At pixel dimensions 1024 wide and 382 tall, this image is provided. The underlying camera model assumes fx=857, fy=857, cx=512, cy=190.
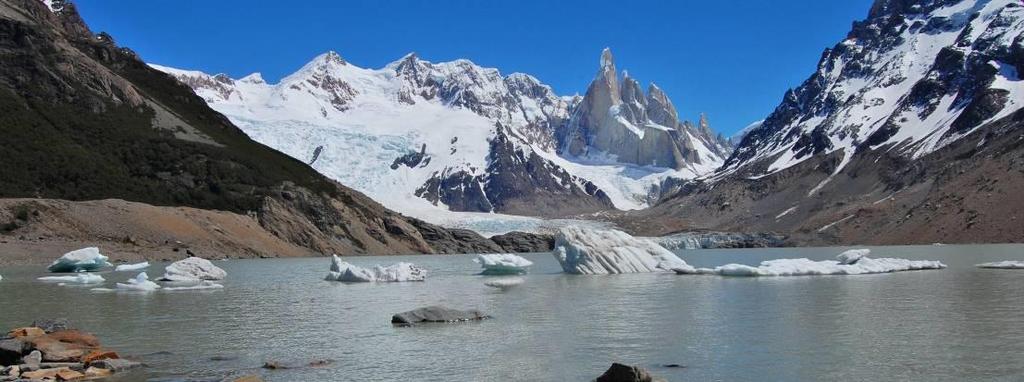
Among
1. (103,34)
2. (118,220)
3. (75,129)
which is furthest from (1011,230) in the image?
(103,34)

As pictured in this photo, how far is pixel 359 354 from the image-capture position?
21.1m

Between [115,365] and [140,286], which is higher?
[140,286]

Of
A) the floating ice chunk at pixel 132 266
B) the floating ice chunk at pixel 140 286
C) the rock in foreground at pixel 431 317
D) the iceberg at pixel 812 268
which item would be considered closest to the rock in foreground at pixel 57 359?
the rock in foreground at pixel 431 317

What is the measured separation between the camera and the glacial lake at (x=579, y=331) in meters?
18.5

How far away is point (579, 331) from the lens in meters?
25.1

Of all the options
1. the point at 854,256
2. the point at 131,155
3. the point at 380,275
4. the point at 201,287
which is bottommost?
the point at 201,287

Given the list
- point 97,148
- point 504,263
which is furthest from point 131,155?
point 504,263

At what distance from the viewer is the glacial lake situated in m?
18.5

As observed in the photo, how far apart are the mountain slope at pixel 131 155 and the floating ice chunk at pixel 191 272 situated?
147ft

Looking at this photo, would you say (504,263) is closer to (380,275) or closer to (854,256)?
(380,275)

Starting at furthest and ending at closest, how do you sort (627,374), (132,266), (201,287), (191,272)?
(132,266) < (191,272) < (201,287) < (627,374)

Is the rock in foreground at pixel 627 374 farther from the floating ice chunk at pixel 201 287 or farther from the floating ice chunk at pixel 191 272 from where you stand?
the floating ice chunk at pixel 191 272

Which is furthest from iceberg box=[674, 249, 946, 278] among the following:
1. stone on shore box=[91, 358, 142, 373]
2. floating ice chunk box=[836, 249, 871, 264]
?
stone on shore box=[91, 358, 142, 373]

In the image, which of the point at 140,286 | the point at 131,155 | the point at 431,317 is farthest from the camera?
the point at 131,155
